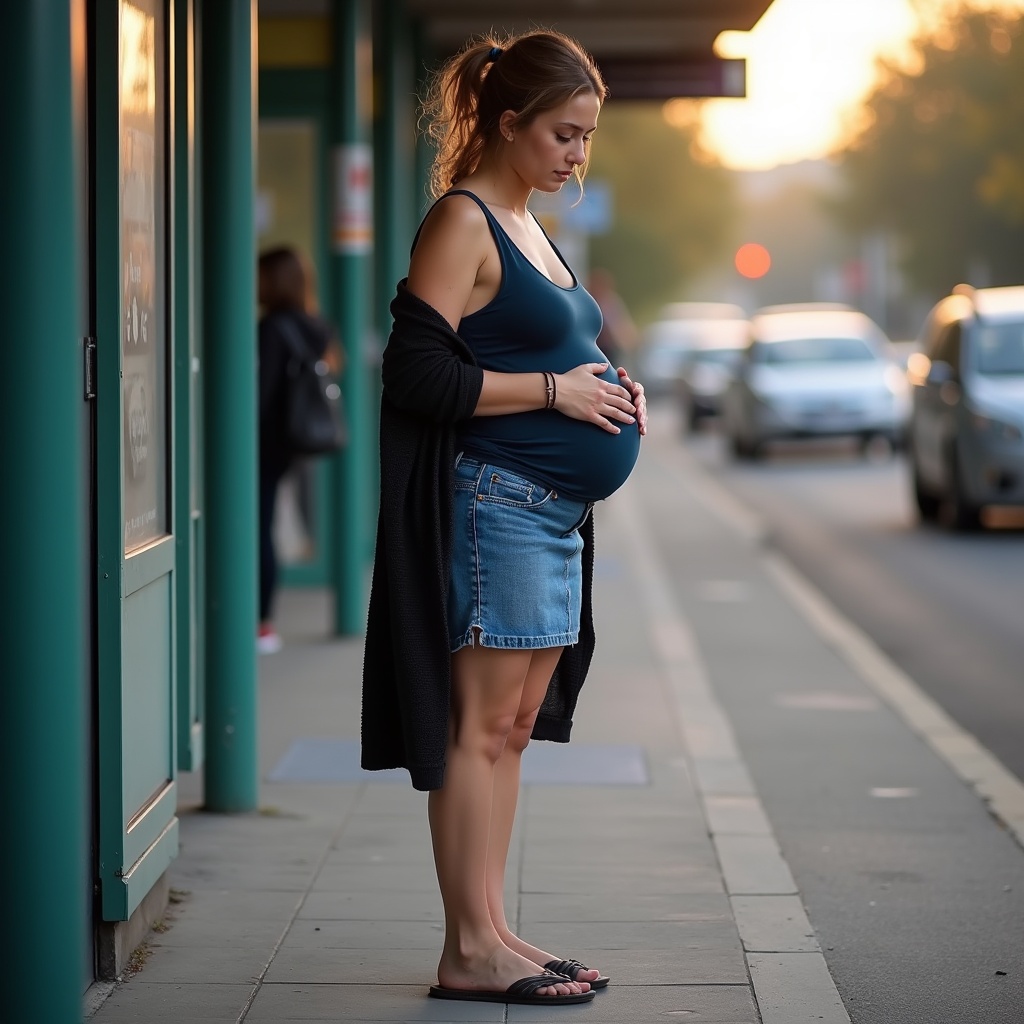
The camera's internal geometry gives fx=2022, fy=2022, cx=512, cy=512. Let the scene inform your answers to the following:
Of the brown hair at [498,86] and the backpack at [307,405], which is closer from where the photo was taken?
the brown hair at [498,86]

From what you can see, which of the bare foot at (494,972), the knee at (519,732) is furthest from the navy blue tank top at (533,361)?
the bare foot at (494,972)

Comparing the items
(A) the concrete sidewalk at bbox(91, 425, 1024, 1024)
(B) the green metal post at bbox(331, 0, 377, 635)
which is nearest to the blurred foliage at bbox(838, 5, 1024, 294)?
(B) the green metal post at bbox(331, 0, 377, 635)

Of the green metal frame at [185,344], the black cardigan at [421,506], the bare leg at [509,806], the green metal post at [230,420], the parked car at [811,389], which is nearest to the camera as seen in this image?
the black cardigan at [421,506]

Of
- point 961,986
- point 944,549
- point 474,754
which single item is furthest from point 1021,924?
point 944,549

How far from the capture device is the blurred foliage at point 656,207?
63.8 metres

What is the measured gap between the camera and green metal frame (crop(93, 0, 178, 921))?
4105 millimetres

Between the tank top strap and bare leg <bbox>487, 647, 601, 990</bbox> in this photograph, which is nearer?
the tank top strap

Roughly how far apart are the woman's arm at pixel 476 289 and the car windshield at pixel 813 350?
22.5 metres

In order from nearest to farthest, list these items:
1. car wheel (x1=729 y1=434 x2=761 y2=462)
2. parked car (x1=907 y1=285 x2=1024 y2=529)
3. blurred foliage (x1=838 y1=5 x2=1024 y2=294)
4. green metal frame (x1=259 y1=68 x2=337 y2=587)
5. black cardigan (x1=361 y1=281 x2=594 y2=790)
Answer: black cardigan (x1=361 y1=281 x2=594 y2=790), green metal frame (x1=259 y1=68 x2=337 y2=587), parked car (x1=907 y1=285 x2=1024 y2=529), car wheel (x1=729 y1=434 x2=761 y2=462), blurred foliage (x1=838 y1=5 x2=1024 y2=294)

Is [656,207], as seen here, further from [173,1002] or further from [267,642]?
[173,1002]

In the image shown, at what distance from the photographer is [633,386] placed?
4152mm

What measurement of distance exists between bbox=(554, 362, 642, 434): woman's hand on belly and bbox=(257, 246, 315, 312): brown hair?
522 cm

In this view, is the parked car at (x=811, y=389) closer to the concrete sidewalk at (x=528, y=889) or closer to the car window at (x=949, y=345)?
the car window at (x=949, y=345)

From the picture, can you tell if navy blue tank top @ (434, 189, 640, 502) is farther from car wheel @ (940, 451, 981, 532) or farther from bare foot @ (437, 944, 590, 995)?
car wheel @ (940, 451, 981, 532)
